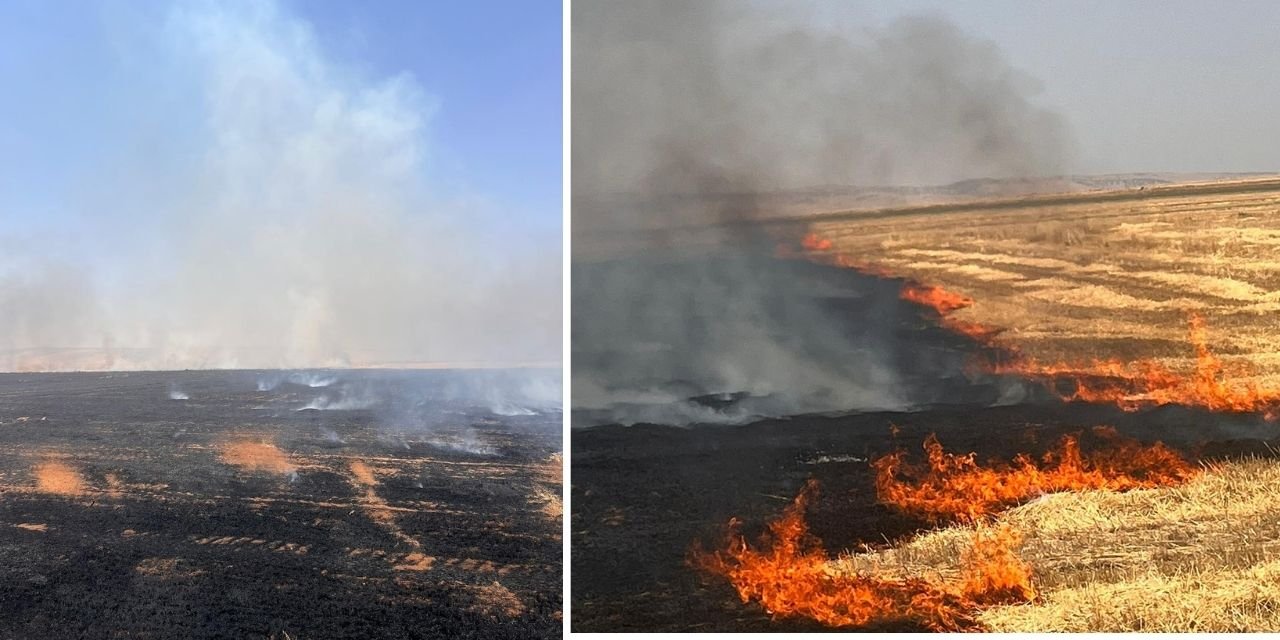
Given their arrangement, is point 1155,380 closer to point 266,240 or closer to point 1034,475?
point 1034,475

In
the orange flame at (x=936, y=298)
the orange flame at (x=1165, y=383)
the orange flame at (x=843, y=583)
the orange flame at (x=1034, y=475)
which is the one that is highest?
the orange flame at (x=936, y=298)

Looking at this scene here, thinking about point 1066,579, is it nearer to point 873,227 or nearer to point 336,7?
→ point 873,227

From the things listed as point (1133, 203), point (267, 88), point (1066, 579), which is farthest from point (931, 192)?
point (267, 88)

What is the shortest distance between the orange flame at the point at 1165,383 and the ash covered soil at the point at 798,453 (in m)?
0.05

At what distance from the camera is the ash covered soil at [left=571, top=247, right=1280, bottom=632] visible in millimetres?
2828

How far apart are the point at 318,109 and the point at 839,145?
216 centimetres

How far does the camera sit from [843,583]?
2.83 meters

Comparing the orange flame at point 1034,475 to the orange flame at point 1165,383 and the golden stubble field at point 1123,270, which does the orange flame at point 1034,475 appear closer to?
the orange flame at point 1165,383

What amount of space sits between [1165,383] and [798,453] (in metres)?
1.44

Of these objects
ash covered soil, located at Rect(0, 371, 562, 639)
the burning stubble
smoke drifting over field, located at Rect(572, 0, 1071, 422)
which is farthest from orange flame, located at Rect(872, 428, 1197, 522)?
the burning stubble

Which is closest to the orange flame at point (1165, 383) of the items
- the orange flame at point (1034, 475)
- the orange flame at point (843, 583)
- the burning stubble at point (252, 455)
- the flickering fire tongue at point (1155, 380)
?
the flickering fire tongue at point (1155, 380)

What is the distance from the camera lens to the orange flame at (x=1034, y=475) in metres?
2.81

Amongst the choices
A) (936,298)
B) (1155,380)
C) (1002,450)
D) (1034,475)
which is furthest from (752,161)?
(1155,380)

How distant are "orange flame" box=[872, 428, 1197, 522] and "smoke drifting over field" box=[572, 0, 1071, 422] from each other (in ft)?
1.18
